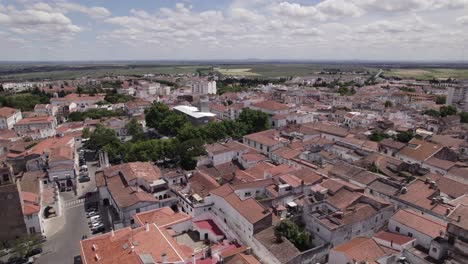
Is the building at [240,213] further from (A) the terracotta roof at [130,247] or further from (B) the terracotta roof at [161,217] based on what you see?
(A) the terracotta roof at [130,247]

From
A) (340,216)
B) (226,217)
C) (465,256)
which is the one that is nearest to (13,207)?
(226,217)

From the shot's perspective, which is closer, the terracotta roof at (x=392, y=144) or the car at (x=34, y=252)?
the car at (x=34, y=252)

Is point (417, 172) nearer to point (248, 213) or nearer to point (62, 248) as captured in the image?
point (248, 213)

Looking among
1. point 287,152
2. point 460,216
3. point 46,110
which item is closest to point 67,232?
point 287,152

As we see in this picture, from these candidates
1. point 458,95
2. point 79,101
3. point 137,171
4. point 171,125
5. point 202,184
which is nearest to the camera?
point 202,184

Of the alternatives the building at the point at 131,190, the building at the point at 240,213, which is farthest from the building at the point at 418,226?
the building at the point at 131,190

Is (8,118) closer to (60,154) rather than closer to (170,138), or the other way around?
(60,154)
